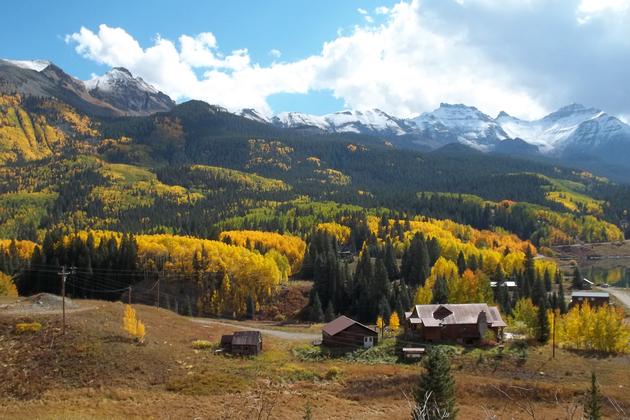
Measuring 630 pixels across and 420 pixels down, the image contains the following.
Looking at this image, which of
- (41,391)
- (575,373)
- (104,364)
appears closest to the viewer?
(41,391)

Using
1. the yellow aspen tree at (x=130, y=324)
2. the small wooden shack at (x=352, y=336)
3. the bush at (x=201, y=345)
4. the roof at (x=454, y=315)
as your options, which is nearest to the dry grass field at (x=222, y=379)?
the yellow aspen tree at (x=130, y=324)

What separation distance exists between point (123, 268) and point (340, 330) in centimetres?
6946

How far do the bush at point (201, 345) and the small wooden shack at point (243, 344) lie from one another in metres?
1.89

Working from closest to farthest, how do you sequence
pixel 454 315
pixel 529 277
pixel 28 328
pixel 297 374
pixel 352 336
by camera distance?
pixel 297 374
pixel 28 328
pixel 454 315
pixel 352 336
pixel 529 277

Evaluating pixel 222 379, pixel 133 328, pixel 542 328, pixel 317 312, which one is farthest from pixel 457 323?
pixel 133 328

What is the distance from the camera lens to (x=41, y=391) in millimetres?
54250

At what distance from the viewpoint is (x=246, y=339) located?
256 feet

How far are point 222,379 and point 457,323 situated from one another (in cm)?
4077

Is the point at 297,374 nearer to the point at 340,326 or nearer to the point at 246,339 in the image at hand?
the point at 246,339

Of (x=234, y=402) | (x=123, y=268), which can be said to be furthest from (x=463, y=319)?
(x=123, y=268)

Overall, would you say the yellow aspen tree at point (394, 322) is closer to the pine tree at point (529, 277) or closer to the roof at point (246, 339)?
the pine tree at point (529, 277)

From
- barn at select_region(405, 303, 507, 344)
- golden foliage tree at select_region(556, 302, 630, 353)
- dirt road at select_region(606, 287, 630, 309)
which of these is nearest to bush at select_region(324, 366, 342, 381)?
barn at select_region(405, 303, 507, 344)

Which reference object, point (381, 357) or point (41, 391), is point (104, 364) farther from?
point (381, 357)

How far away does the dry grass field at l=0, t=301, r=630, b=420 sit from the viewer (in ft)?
172
